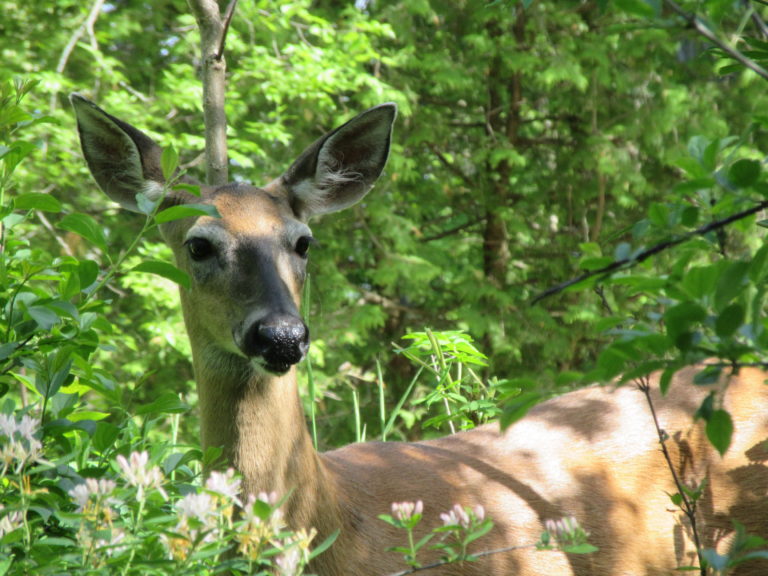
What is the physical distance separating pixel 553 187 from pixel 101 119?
8536mm

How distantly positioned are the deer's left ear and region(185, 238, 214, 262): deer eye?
1.96 ft

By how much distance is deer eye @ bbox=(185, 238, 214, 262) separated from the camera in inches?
132

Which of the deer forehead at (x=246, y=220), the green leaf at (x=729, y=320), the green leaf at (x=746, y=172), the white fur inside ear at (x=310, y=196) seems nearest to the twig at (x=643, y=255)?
the green leaf at (x=746, y=172)

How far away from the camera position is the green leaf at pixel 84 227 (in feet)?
6.76

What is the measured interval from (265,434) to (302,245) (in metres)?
0.79

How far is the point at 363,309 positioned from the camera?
34.3 feet

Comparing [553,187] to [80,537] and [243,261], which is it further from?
[80,537]

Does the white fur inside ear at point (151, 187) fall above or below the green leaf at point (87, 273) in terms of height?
below

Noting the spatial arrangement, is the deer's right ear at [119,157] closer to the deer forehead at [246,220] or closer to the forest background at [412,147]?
the deer forehead at [246,220]

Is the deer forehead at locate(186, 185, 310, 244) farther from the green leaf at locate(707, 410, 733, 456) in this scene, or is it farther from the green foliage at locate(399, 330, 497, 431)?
the green leaf at locate(707, 410, 733, 456)

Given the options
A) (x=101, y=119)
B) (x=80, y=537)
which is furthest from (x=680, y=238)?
(x=101, y=119)

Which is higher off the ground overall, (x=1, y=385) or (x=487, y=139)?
(x=1, y=385)

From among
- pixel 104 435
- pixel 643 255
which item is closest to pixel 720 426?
pixel 643 255

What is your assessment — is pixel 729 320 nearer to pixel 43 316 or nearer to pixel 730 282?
pixel 730 282
